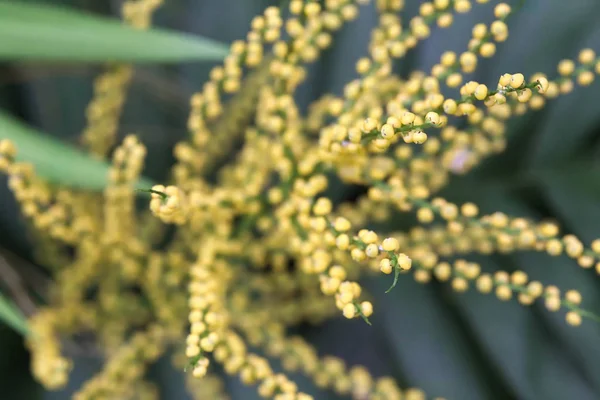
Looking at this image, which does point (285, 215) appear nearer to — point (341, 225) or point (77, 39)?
point (341, 225)

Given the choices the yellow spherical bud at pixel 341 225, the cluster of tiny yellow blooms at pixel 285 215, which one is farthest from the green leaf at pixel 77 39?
the yellow spherical bud at pixel 341 225

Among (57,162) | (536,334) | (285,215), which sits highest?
(57,162)

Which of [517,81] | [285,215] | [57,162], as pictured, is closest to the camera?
[517,81]

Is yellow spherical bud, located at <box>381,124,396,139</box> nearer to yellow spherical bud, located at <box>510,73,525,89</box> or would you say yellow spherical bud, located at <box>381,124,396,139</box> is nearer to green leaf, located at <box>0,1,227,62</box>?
yellow spherical bud, located at <box>510,73,525,89</box>

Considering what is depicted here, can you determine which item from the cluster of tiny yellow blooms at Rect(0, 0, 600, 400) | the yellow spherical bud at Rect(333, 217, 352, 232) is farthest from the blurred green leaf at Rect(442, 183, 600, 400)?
the yellow spherical bud at Rect(333, 217, 352, 232)

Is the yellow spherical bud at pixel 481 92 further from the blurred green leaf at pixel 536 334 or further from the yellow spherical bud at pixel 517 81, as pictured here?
the blurred green leaf at pixel 536 334

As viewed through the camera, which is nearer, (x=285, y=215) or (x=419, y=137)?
(x=419, y=137)

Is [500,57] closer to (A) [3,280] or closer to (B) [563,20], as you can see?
(B) [563,20]

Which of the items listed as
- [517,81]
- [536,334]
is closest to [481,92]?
[517,81]
